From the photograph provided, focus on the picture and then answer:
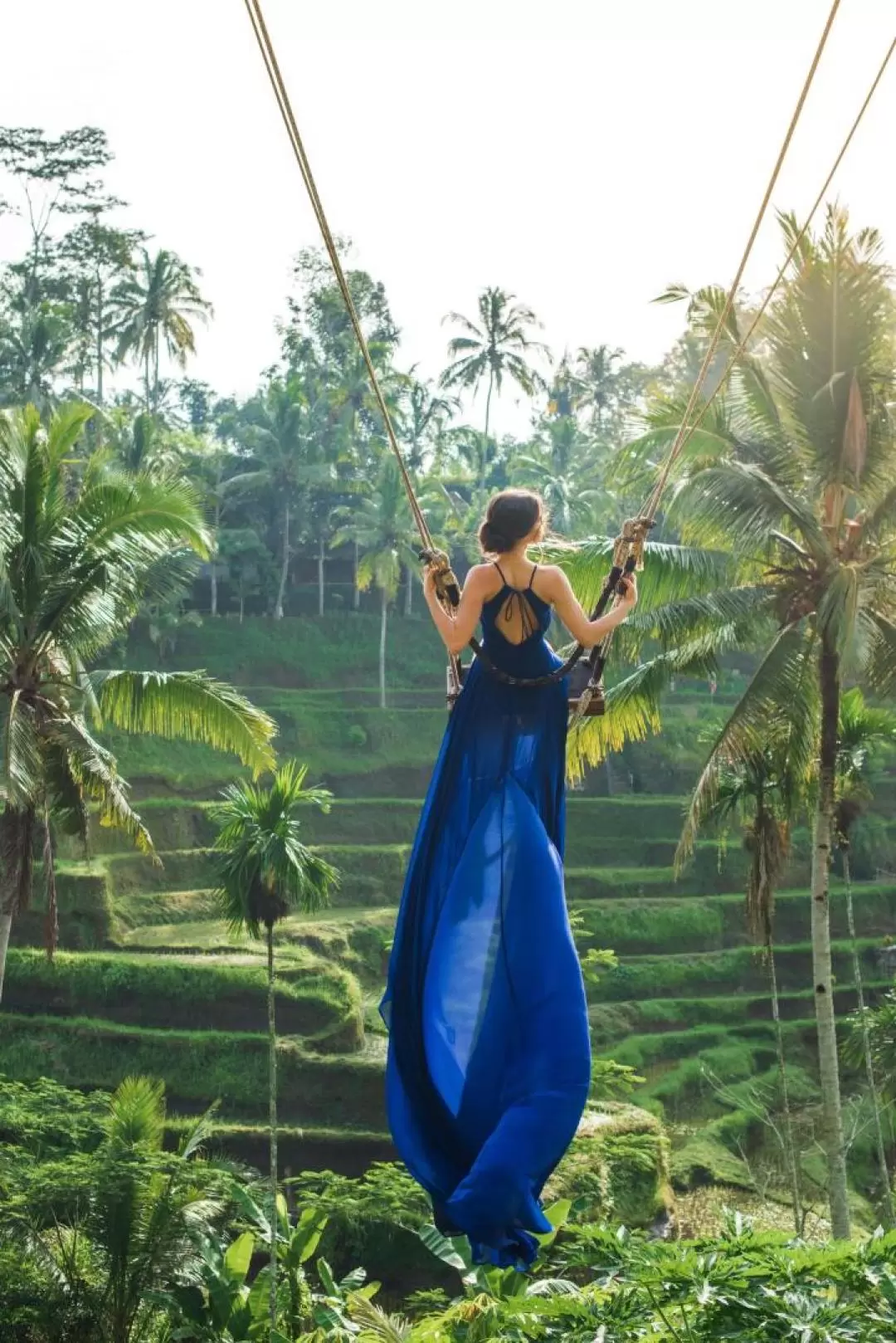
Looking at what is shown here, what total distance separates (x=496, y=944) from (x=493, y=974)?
0.23ft

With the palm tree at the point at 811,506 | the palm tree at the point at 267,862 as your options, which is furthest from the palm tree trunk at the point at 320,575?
the palm tree at the point at 811,506

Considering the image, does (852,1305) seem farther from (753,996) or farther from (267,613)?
(267,613)

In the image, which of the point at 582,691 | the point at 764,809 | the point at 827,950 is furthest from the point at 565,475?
the point at 582,691

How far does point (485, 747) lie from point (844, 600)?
7.24 meters

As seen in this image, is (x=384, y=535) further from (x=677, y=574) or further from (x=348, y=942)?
(x=677, y=574)

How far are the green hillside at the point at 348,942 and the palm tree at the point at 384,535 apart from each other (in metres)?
2.68

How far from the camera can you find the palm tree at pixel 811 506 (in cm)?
1084

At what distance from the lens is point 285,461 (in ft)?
123

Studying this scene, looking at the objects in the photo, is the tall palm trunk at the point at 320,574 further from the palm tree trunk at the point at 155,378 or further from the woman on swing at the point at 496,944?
the woman on swing at the point at 496,944

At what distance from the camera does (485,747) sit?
3723 mm

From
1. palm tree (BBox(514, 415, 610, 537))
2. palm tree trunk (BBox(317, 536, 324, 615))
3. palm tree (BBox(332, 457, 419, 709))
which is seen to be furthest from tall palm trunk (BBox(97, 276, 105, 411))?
palm tree (BBox(514, 415, 610, 537))

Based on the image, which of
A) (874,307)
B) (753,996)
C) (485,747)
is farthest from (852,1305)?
(753,996)

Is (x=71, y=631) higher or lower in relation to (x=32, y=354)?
lower

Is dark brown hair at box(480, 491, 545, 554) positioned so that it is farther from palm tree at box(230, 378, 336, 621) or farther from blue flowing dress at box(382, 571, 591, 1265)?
palm tree at box(230, 378, 336, 621)
